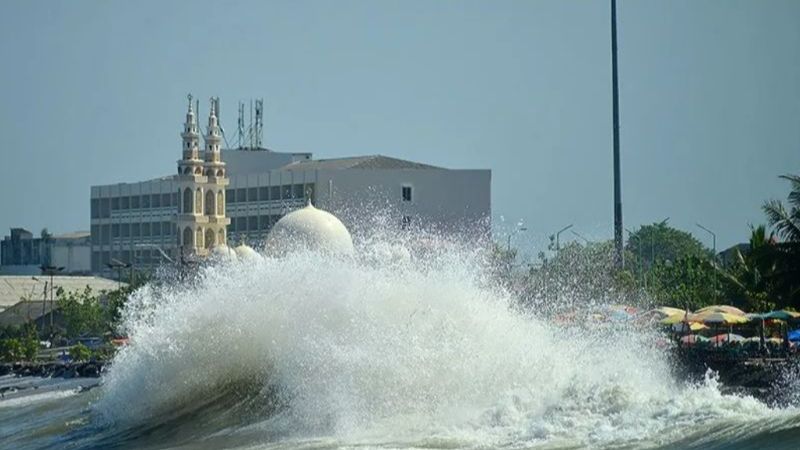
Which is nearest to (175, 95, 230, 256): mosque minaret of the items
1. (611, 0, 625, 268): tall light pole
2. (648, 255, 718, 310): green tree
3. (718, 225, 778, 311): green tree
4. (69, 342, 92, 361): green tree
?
(69, 342, 92, 361): green tree

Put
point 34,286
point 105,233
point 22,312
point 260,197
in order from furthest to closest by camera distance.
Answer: point 105,233
point 260,197
point 34,286
point 22,312

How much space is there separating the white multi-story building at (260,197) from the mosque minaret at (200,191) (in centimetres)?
7

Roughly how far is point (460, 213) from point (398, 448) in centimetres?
10098

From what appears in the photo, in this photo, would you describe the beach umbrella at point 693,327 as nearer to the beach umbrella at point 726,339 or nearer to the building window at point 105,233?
the beach umbrella at point 726,339

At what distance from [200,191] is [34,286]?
18426 mm

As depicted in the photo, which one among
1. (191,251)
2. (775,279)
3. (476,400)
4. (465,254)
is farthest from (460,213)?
(476,400)

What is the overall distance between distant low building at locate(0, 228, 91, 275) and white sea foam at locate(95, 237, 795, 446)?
385ft

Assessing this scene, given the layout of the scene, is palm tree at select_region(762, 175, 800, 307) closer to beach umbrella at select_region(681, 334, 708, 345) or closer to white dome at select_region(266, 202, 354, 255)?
beach umbrella at select_region(681, 334, 708, 345)

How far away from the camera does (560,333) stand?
3753cm

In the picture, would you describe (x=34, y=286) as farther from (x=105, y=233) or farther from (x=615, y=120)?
(x=615, y=120)

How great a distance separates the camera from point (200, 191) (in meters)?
117

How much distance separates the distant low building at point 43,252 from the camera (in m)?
160

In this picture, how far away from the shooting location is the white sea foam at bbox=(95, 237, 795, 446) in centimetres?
2939

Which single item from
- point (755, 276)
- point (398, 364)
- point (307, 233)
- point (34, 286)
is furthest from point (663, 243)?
point (398, 364)
